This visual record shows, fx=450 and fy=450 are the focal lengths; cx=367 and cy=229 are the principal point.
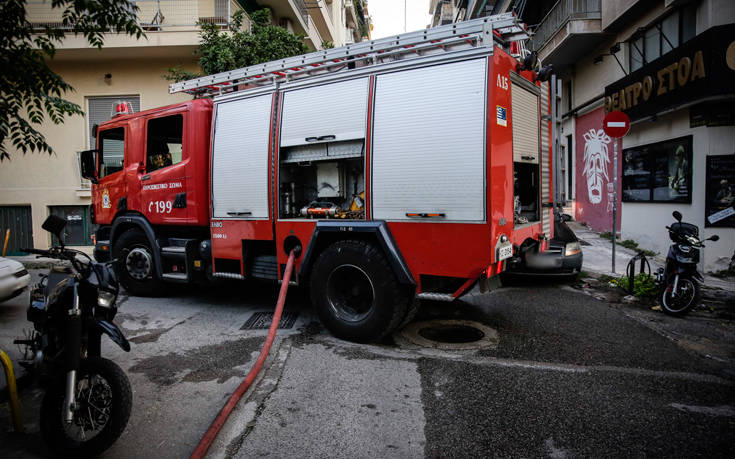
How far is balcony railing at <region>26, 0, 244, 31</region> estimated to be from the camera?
13.6m

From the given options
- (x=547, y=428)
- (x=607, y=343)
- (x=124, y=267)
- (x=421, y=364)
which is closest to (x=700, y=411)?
(x=547, y=428)

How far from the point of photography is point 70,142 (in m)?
13.9

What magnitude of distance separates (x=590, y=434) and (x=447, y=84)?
3.20 metres

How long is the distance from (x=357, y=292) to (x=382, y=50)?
8.71ft

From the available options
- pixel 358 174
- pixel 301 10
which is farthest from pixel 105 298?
pixel 301 10

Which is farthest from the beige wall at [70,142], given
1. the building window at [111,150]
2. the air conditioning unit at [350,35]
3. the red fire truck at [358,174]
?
the air conditioning unit at [350,35]

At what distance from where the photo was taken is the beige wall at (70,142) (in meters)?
13.8

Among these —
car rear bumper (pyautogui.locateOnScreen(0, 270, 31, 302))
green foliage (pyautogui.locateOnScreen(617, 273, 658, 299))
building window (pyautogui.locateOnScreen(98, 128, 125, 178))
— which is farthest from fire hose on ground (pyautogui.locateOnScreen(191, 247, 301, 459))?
green foliage (pyautogui.locateOnScreen(617, 273, 658, 299))

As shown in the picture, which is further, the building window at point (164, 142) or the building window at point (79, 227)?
the building window at point (79, 227)

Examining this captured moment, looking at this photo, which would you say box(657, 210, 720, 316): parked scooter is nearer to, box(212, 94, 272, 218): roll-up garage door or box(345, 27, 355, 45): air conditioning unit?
box(212, 94, 272, 218): roll-up garage door

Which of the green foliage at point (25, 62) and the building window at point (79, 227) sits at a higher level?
the green foliage at point (25, 62)

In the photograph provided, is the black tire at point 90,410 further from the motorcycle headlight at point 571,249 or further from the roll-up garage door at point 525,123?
the motorcycle headlight at point 571,249

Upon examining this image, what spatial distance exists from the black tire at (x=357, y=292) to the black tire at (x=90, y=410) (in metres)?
2.42

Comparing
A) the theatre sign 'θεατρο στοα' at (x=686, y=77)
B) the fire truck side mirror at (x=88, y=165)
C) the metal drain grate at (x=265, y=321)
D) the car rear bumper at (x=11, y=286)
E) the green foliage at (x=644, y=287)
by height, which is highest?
the theatre sign 'θεατρο στοα' at (x=686, y=77)
